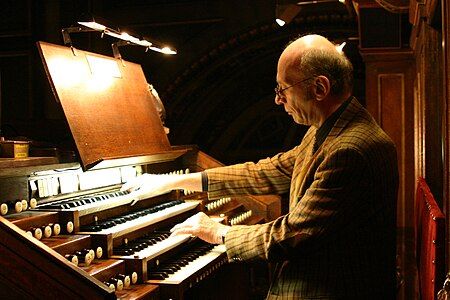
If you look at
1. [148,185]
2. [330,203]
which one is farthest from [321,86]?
[148,185]

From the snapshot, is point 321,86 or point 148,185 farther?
point 148,185

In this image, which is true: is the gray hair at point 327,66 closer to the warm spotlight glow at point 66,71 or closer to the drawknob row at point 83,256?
the drawknob row at point 83,256

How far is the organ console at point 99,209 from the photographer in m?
2.28

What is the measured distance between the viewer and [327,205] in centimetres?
222

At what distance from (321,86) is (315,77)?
40 mm

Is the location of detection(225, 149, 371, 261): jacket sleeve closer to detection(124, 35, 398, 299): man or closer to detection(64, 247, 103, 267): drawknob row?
detection(124, 35, 398, 299): man

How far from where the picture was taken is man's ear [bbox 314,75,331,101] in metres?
2.38

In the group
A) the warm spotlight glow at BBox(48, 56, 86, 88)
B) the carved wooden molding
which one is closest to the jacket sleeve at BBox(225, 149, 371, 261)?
the warm spotlight glow at BBox(48, 56, 86, 88)

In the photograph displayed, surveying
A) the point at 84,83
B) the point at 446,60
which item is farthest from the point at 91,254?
the point at 446,60

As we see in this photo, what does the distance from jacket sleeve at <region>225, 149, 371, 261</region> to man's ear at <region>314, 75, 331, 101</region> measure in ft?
0.86

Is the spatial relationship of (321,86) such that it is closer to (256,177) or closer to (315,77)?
(315,77)

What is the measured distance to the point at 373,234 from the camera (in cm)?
231

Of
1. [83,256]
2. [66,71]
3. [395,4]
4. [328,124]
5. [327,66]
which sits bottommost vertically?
[83,256]

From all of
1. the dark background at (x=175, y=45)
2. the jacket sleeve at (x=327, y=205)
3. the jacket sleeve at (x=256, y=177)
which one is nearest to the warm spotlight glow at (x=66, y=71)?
the jacket sleeve at (x=256, y=177)
